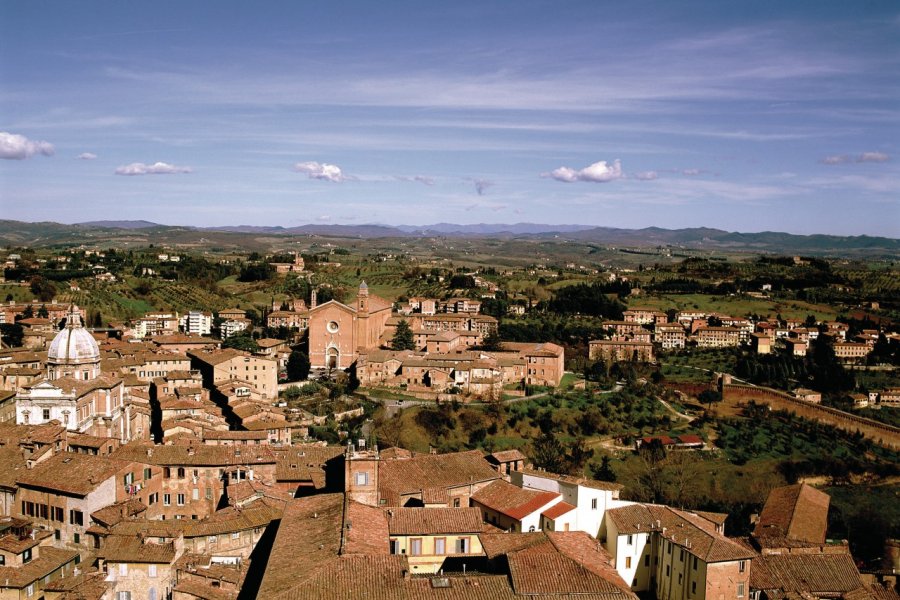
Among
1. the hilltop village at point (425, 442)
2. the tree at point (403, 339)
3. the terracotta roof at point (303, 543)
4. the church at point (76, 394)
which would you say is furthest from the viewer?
the tree at point (403, 339)

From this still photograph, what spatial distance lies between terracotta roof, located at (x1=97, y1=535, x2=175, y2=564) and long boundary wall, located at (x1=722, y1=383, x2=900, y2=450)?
1966 inches

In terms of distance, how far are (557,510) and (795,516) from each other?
1073 centimetres

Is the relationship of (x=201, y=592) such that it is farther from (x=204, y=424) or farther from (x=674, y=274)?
(x=674, y=274)

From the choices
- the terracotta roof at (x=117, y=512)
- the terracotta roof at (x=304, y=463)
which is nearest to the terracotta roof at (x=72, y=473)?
the terracotta roof at (x=117, y=512)

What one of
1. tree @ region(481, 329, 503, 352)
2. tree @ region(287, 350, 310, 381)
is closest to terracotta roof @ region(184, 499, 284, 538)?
tree @ region(287, 350, 310, 381)

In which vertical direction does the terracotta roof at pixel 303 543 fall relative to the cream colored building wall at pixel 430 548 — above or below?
above

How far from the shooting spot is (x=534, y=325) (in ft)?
244

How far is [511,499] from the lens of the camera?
22.2m

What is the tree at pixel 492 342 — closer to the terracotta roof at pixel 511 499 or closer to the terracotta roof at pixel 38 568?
the terracotta roof at pixel 511 499

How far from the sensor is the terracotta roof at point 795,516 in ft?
83.6

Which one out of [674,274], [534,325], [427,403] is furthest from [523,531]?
[674,274]

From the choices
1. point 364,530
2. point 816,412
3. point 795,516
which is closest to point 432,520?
point 364,530

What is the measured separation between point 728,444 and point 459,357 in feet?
63.2

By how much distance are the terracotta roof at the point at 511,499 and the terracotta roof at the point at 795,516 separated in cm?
786
